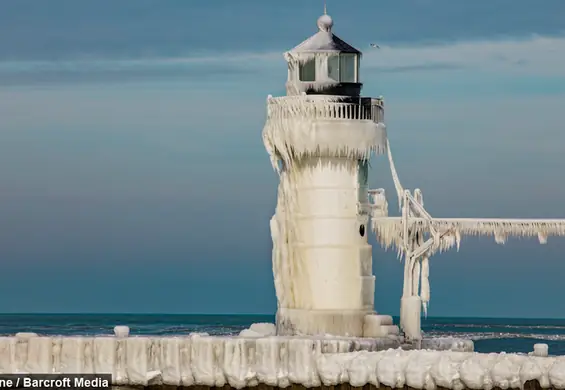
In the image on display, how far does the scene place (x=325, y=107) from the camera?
1641 inches

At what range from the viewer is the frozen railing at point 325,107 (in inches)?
1641

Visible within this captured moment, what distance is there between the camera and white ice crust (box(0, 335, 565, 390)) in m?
38.5

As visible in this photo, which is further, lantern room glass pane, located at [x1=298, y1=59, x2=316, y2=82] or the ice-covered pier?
lantern room glass pane, located at [x1=298, y1=59, x2=316, y2=82]

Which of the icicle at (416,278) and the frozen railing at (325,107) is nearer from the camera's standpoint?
the frozen railing at (325,107)

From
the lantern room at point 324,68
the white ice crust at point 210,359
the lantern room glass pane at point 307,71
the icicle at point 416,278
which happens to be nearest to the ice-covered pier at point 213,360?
the white ice crust at point 210,359

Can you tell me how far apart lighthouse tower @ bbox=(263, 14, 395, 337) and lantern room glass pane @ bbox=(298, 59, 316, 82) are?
0.18 feet

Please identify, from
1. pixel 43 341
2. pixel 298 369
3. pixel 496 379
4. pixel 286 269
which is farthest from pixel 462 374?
pixel 43 341

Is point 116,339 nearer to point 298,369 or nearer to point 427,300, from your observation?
point 298,369

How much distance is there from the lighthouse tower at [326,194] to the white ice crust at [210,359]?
2.70 meters

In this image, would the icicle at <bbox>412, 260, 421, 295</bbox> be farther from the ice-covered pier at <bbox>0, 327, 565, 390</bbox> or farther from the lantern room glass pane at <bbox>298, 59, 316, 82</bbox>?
the lantern room glass pane at <bbox>298, 59, 316, 82</bbox>

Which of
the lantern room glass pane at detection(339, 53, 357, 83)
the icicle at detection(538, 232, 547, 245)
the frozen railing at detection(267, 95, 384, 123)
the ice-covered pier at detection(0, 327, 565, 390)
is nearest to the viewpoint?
the ice-covered pier at detection(0, 327, 565, 390)

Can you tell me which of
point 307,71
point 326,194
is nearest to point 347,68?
point 307,71

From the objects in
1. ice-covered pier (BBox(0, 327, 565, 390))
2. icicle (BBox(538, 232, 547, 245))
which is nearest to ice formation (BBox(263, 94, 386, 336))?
ice-covered pier (BBox(0, 327, 565, 390))

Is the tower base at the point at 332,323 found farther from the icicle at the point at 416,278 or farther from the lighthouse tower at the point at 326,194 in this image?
the icicle at the point at 416,278
